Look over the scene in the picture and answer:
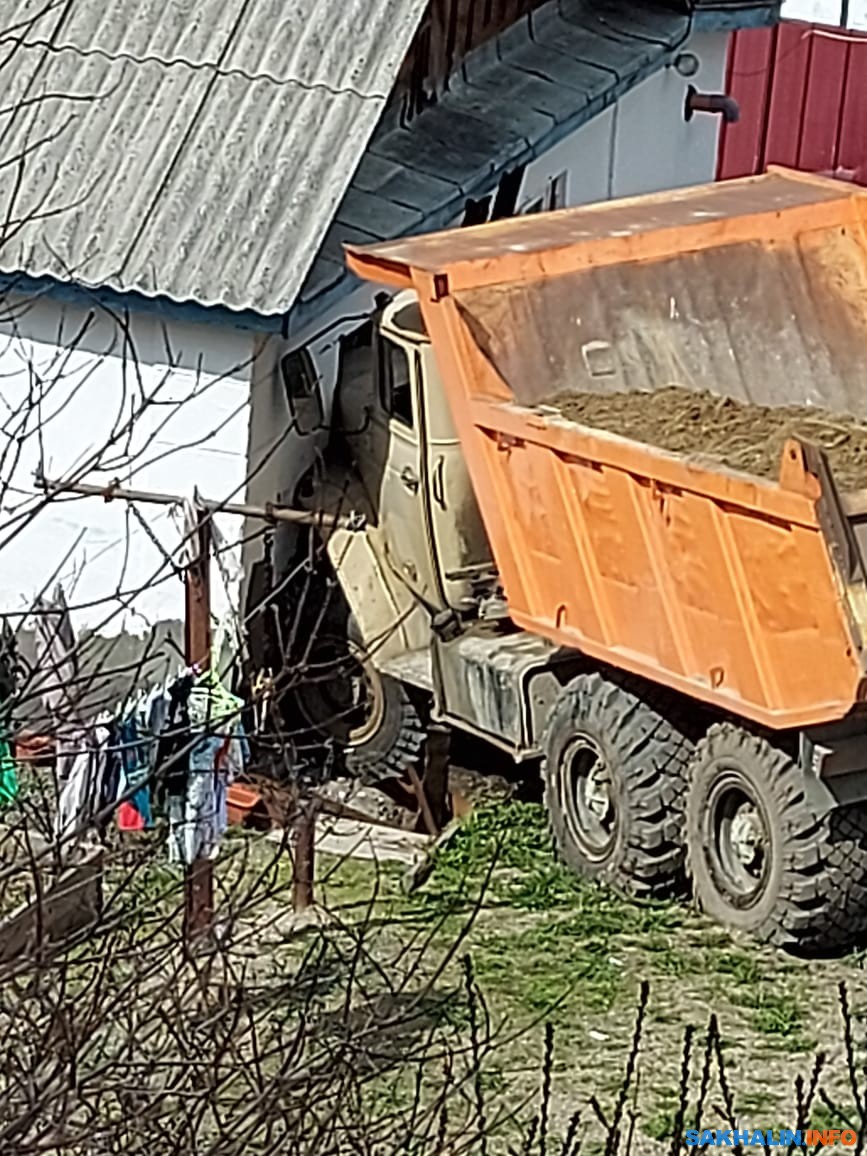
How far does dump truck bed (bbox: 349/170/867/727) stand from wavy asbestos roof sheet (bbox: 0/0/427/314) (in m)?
0.63

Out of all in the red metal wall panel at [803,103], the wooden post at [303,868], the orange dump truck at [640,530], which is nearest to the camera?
the wooden post at [303,868]

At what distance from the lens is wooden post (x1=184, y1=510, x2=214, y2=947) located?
516 cm

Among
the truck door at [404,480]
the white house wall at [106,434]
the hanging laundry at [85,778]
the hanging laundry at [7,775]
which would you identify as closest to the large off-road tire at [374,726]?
the truck door at [404,480]

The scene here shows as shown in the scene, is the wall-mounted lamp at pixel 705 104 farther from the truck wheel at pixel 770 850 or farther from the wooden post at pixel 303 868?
the wooden post at pixel 303 868

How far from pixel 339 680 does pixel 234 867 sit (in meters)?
1.85

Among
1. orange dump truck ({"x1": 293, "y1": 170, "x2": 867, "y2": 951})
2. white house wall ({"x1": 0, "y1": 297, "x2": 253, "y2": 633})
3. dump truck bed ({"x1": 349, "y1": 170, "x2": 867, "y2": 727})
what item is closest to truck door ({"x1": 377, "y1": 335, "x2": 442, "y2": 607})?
orange dump truck ({"x1": 293, "y1": 170, "x2": 867, "y2": 951})

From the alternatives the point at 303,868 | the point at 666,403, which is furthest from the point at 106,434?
the point at 303,868

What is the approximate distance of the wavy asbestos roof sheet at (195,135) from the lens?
10.6 m

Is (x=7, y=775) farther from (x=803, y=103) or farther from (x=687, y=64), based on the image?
(x=803, y=103)

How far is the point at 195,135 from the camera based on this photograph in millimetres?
11180

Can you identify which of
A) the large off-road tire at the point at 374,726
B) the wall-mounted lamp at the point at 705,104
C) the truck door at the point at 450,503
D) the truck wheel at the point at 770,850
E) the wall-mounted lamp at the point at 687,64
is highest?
the wall-mounted lamp at the point at 687,64

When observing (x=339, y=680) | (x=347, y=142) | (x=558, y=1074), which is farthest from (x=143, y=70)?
(x=558, y=1074)

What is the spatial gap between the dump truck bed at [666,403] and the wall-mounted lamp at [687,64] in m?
3.02

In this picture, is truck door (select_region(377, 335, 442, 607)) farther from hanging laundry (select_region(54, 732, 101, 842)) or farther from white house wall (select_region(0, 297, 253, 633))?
hanging laundry (select_region(54, 732, 101, 842))
